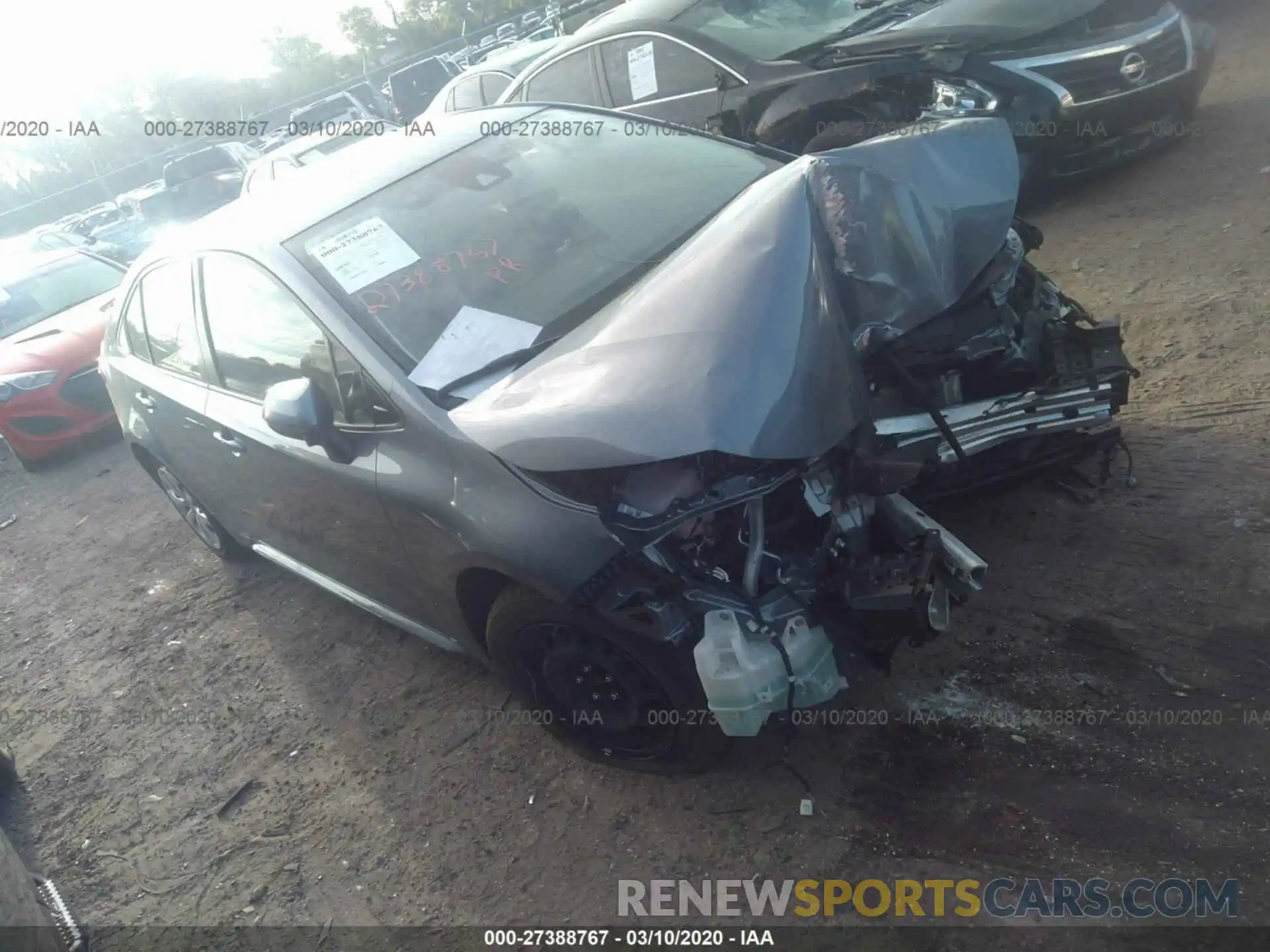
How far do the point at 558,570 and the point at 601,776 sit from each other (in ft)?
2.97

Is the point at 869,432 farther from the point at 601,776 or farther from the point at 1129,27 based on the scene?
the point at 1129,27

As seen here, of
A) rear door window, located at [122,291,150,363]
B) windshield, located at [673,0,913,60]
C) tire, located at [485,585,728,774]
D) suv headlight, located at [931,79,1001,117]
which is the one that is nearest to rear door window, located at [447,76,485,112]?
windshield, located at [673,0,913,60]

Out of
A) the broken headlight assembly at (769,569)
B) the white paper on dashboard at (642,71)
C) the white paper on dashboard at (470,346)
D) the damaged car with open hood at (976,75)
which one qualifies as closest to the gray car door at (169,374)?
the white paper on dashboard at (470,346)

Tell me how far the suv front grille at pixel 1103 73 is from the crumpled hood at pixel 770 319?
2.94 meters

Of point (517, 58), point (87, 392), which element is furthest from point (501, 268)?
point (517, 58)

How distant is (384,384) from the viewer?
9.29 feet

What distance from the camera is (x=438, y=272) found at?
3016 mm

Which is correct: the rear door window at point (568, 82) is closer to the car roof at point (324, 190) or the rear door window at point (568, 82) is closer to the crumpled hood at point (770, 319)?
the car roof at point (324, 190)

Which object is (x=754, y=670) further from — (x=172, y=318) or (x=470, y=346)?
(x=172, y=318)

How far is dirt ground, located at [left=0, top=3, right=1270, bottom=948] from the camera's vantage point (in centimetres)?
252

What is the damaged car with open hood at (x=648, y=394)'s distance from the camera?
7.89 ft

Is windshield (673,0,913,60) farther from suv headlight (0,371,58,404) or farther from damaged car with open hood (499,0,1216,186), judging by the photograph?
suv headlight (0,371,58,404)

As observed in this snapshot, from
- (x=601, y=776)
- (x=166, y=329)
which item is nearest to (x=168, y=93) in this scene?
(x=166, y=329)

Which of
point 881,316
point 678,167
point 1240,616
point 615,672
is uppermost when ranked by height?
point 678,167
